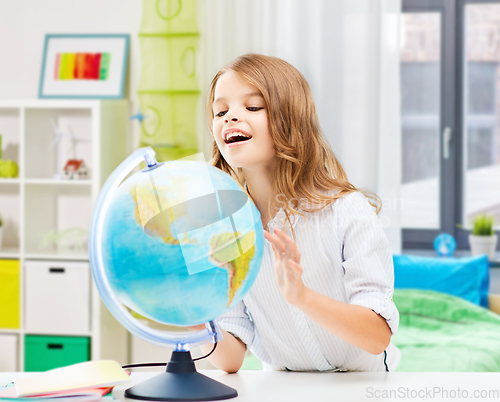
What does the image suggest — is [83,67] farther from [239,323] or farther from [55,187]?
[239,323]

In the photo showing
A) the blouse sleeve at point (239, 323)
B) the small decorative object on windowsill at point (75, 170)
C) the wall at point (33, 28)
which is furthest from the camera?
the wall at point (33, 28)

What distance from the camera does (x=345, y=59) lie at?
2.84 m

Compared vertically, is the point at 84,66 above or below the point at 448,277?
above

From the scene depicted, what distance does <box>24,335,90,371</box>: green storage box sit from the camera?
272 cm

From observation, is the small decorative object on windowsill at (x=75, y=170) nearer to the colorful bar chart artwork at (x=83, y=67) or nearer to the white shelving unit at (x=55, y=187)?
the white shelving unit at (x=55, y=187)

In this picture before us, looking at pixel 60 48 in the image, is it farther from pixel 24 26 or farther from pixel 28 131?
pixel 28 131

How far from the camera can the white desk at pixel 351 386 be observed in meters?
0.81

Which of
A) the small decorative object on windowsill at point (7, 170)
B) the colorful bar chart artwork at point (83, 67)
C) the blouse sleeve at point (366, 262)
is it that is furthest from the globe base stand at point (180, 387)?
the colorful bar chart artwork at point (83, 67)

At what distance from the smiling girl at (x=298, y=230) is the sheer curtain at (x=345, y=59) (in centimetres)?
175

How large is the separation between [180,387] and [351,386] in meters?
0.26

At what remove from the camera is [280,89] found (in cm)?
101

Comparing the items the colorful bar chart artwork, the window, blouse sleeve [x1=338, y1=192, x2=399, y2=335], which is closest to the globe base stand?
blouse sleeve [x1=338, y1=192, x2=399, y2=335]

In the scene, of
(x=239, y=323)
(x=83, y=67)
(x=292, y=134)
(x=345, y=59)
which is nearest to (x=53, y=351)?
(x=83, y=67)

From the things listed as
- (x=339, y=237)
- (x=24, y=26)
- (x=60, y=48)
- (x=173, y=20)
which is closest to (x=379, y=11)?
(x=173, y=20)
